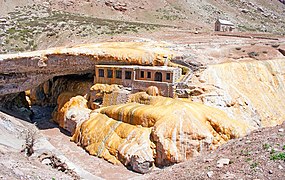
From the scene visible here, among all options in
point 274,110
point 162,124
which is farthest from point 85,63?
point 274,110

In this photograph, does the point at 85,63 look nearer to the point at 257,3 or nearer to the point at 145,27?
the point at 145,27

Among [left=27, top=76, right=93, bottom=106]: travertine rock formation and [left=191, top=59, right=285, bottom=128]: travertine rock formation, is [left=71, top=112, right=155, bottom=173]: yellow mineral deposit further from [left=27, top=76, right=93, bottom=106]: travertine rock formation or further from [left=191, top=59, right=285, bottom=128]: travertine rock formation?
[left=191, top=59, right=285, bottom=128]: travertine rock formation

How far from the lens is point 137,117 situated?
28.8 metres

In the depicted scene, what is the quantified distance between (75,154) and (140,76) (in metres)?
9.28

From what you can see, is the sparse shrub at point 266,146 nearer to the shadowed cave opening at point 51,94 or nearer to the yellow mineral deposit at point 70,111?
the yellow mineral deposit at point 70,111

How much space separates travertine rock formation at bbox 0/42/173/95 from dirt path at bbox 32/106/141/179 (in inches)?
177

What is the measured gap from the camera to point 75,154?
29.4 m

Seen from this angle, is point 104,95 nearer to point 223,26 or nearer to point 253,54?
point 253,54

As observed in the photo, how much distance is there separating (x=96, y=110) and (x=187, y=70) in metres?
9.21

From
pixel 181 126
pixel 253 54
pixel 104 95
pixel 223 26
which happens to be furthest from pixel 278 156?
pixel 223 26

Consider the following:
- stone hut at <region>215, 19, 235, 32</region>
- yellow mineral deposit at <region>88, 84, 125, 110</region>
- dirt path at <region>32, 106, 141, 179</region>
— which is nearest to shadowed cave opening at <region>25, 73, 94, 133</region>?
dirt path at <region>32, 106, 141, 179</region>

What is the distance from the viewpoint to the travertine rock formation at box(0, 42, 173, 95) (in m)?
34.0

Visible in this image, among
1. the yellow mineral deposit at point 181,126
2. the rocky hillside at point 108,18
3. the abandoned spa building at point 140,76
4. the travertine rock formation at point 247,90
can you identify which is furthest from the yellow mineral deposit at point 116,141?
the rocky hillside at point 108,18

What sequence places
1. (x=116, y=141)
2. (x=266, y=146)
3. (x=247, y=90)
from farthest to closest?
(x=247, y=90)
(x=116, y=141)
(x=266, y=146)
